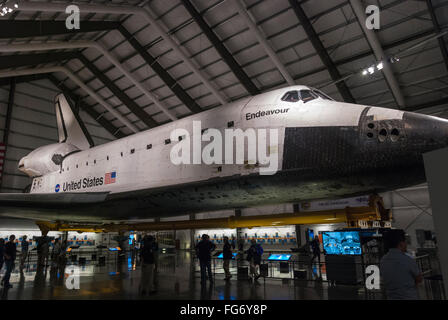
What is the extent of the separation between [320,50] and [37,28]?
1097 cm

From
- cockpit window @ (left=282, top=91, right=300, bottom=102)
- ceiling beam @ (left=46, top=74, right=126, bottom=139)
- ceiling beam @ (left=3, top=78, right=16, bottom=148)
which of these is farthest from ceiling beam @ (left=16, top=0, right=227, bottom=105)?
ceiling beam @ (left=3, top=78, right=16, bottom=148)

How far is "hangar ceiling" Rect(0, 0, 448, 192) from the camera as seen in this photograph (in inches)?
424

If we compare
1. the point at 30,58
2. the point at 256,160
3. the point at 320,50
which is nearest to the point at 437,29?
the point at 320,50

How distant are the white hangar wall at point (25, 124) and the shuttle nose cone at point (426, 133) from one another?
68.2ft

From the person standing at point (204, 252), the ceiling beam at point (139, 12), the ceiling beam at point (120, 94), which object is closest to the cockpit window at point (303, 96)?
the person standing at point (204, 252)

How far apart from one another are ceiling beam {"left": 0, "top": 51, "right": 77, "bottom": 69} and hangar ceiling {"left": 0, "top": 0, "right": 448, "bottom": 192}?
1.9 inches

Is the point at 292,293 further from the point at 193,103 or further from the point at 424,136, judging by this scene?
the point at 193,103

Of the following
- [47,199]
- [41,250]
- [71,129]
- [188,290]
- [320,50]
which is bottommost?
[188,290]

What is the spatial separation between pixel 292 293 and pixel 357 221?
1988 mm

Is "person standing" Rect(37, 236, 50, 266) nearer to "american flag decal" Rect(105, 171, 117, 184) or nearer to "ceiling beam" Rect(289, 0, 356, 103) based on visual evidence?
"american flag decal" Rect(105, 171, 117, 184)

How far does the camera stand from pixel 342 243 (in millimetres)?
5176

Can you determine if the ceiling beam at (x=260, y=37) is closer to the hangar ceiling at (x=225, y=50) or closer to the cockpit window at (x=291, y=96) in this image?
the hangar ceiling at (x=225, y=50)

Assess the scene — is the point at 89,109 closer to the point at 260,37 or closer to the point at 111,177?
the point at 260,37

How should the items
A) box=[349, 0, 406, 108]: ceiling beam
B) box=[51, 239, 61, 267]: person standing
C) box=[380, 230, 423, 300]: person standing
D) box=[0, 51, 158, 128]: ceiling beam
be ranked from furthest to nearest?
box=[0, 51, 158, 128]: ceiling beam → box=[51, 239, 61, 267]: person standing → box=[349, 0, 406, 108]: ceiling beam → box=[380, 230, 423, 300]: person standing
